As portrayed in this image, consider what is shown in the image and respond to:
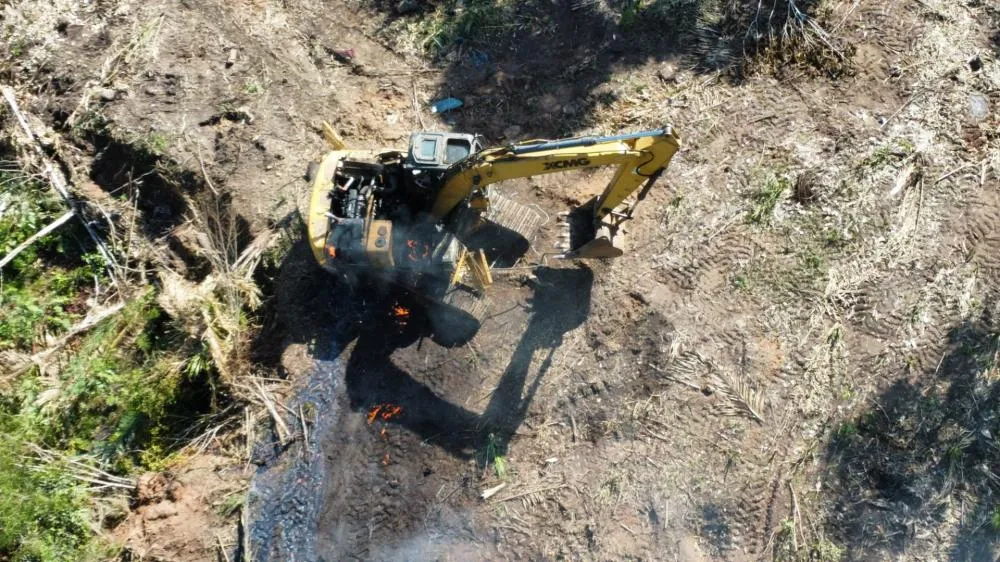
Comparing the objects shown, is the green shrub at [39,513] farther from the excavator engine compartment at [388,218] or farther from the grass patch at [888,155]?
the grass patch at [888,155]

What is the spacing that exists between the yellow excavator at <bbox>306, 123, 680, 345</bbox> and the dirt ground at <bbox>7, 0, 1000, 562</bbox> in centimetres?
54

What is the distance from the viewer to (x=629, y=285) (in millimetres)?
10531

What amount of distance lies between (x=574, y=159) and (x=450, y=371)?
3726mm

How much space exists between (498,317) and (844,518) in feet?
18.6

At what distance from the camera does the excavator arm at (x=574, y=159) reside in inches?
324

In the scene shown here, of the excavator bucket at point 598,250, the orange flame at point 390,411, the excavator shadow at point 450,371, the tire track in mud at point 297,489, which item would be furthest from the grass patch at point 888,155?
the tire track in mud at point 297,489

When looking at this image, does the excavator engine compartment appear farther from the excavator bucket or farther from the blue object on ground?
the blue object on ground

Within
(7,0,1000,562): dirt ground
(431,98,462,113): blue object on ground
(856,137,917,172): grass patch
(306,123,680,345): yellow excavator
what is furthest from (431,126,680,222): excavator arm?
(856,137,917,172): grass patch

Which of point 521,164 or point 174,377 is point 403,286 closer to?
point 521,164

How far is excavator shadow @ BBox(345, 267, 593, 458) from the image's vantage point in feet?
32.4

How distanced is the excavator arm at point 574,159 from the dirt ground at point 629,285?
2162 mm

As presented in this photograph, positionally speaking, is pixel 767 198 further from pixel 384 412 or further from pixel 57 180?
pixel 57 180

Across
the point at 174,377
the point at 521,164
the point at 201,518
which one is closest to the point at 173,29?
the point at 174,377

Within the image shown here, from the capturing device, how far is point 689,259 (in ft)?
35.0
